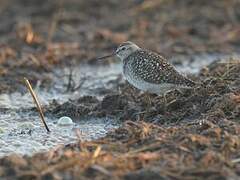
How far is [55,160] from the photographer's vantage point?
6.55m

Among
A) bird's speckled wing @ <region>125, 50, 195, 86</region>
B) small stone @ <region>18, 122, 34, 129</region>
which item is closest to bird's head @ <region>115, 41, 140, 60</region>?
bird's speckled wing @ <region>125, 50, 195, 86</region>

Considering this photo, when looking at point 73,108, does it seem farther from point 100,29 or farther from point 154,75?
point 100,29

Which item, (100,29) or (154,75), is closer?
(154,75)

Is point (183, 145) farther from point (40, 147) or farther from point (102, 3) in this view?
point (102, 3)

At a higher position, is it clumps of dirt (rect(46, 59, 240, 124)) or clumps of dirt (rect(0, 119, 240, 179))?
clumps of dirt (rect(46, 59, 240, 124))

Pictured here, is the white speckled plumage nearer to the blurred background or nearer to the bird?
the bird

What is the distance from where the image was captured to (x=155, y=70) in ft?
29.9

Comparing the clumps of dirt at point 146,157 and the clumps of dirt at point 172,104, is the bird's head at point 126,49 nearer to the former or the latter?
the clumps of dirt at point 172,104

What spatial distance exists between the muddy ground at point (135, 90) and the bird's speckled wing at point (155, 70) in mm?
253

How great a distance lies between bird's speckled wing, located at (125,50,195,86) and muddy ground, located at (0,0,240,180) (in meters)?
0.25

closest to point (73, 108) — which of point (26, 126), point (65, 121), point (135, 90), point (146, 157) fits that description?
point (65, 121)

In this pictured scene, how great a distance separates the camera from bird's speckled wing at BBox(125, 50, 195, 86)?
8.98m

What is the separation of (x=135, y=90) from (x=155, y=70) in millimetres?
1159

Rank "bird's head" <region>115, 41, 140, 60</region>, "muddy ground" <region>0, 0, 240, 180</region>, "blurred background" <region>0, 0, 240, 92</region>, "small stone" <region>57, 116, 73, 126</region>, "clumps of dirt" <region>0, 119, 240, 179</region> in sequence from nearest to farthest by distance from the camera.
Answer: "clumps of dirt" <region>0, 119, 240, 179</region> → "muddy ground" <region>0, 0, 240, 180</region> → "small stone" <region>57, 116, 73, 126</region> → "bird's head" <region>115, 41, 140, 60</region> → "blurred background" <region>0, 0, 240, 92</region>
